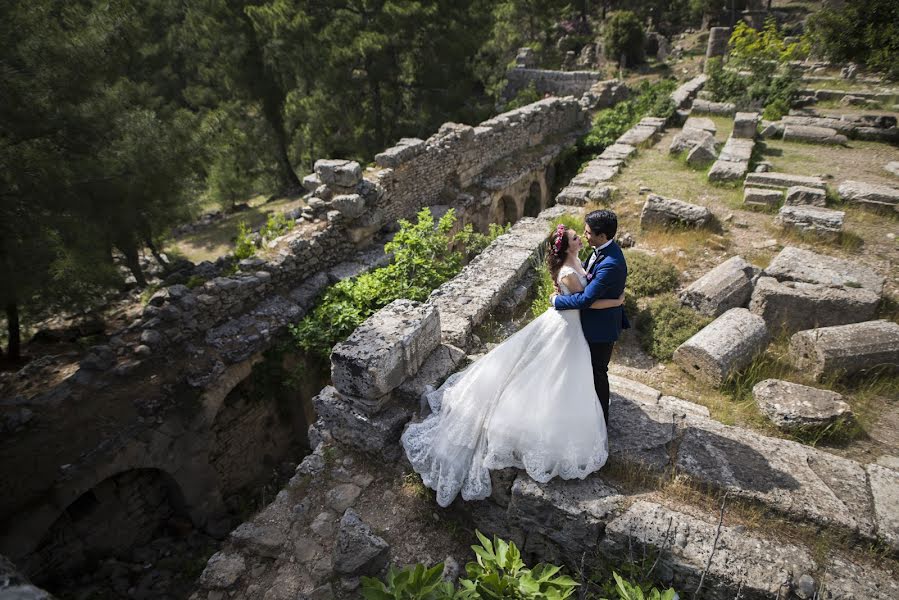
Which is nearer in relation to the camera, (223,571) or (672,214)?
(223,571)

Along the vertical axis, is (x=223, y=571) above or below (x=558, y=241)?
below

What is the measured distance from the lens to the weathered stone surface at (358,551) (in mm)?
3178

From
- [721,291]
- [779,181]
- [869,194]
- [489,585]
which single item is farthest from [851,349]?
[779,181]

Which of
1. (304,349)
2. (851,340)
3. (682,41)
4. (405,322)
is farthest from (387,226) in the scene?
(682,41)

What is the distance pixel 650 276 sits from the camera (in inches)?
231

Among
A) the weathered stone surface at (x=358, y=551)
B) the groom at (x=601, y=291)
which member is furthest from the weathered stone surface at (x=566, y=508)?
the weathered stone surface at (x=358, y=551)

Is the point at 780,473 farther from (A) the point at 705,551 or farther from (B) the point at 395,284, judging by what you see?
(B) the point at 395,284

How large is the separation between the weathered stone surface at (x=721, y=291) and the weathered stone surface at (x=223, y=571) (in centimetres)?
496

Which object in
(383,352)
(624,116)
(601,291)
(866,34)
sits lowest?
(624,116)

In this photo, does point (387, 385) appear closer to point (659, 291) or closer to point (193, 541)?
point (659, 291)

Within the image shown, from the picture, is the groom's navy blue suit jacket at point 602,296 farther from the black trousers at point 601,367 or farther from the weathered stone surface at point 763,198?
the weathered stone surface at point 763,198

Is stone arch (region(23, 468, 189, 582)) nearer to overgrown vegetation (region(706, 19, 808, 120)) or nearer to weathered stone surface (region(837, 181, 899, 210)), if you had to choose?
weathered stone surface (region(837, 181, 899, 210))

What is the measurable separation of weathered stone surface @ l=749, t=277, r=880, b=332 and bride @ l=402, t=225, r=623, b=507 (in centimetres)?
286

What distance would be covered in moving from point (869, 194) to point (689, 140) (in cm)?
386
